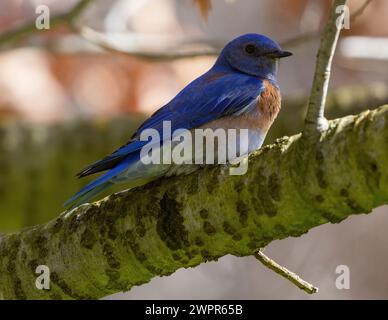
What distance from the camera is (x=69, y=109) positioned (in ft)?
Answer: 25.8

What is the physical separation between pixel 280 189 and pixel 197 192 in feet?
1.29

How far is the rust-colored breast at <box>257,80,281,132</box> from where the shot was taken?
4121mm

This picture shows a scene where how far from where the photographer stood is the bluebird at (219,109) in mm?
3824

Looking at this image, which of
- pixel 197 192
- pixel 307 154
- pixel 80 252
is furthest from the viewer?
pixel 80 252

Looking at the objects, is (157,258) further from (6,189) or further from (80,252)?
(6,189)

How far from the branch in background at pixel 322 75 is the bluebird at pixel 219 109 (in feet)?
3.10

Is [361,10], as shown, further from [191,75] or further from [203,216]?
[191,75]

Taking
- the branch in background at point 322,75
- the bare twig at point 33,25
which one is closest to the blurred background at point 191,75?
the bare twig at point 33,25

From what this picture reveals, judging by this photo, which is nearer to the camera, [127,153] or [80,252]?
Result: [80,252]

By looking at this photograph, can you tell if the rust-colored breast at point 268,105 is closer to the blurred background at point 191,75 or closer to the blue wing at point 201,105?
the blue wing at point 201,105

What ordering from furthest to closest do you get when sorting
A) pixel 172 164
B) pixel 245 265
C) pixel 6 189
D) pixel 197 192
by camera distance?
pixel 245 265 → pixel 6 189 → pixel 172 164 → pixel 197 192

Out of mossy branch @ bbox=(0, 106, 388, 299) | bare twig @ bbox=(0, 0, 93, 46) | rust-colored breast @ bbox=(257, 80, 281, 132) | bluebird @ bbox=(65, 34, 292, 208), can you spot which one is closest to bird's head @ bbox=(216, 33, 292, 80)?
bluebird @ bbox=(65, 34, 292, 208)

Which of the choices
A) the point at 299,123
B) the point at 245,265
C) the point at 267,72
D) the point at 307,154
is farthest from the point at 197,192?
the point at 245,265

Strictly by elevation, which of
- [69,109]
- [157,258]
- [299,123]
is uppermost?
[69,109]
